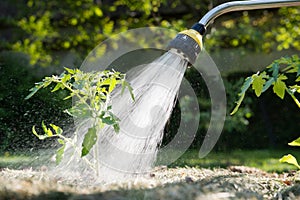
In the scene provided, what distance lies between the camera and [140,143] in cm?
Result: 254

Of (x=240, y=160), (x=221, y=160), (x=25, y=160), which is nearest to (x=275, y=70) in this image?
(x=25, y=160)

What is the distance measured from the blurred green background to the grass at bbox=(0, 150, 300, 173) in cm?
12

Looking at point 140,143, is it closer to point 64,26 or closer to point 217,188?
point 217,188

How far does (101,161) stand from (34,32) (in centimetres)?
362

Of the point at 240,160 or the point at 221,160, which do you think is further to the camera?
the point at 240,160

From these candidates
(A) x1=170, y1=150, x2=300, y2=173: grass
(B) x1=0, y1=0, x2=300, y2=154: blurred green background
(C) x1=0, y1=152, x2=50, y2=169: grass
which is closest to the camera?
(C) x1=0, y1=152, x2=50, y2=169: grass

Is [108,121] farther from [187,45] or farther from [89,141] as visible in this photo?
[187,45]

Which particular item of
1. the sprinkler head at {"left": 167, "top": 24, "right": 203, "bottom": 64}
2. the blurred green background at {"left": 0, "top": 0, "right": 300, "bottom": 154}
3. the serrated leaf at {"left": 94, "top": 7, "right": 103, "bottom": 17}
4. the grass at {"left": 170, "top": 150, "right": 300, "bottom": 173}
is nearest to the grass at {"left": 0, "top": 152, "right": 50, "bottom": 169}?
the blurred green background at {"left": 0, "top": 0, "right": 300, "bottom": 154}

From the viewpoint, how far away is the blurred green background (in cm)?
372

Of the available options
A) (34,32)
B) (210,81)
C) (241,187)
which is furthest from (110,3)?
(241,187)

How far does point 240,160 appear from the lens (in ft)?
12.9

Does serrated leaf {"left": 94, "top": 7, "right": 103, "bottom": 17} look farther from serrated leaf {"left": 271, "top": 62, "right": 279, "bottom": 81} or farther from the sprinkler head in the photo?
the sprinkler head

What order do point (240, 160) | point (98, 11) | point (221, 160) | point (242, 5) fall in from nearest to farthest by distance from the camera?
point (242, 5)
point (221, 160)
point (240, 160)
point (98, 11)

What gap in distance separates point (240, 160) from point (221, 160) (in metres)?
0.25
